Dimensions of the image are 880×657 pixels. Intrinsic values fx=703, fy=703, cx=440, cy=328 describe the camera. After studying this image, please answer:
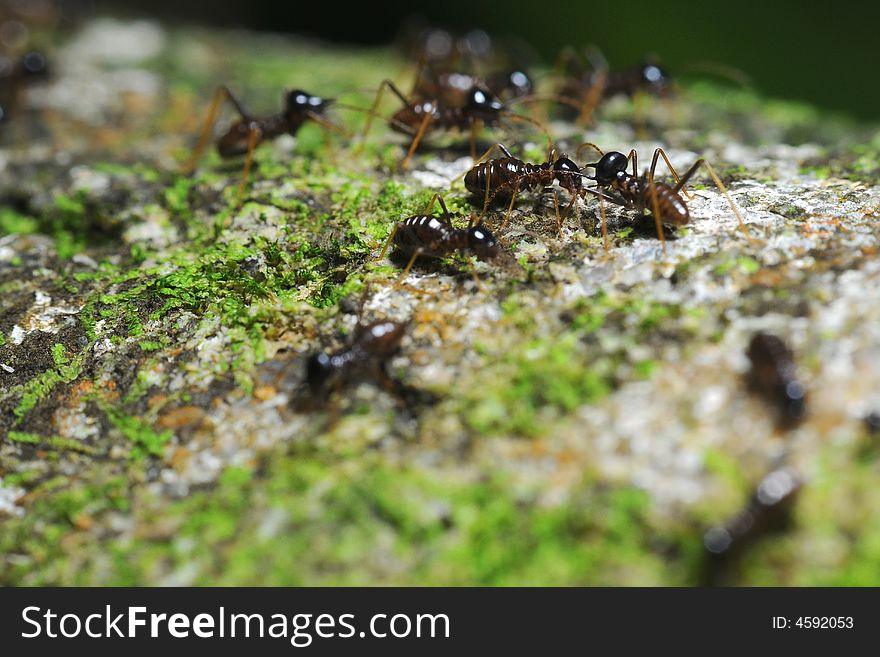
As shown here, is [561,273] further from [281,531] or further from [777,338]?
[281,531]

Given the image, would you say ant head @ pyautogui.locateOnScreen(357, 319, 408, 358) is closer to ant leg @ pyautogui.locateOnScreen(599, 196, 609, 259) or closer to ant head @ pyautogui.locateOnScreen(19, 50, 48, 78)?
ant leg @ pyautogui.locateOnScreen(599, 196, 609, 259)

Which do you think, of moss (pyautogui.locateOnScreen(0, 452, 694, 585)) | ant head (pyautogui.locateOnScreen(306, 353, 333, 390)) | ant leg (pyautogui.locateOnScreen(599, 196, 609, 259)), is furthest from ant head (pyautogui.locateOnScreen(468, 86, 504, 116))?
moss (pyautogui.locateOnScreen(0, 452, 694, 585))

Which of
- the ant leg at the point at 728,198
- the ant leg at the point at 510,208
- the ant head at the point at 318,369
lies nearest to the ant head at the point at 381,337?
the ant head at the point at 318,369

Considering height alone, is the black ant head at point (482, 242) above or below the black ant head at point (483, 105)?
below

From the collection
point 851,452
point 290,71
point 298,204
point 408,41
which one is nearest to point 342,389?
point 298,204

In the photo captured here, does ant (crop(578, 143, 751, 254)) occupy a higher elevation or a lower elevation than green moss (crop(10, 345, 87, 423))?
higher

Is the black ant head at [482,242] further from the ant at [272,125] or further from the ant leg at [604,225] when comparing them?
the ant at [272,125]
